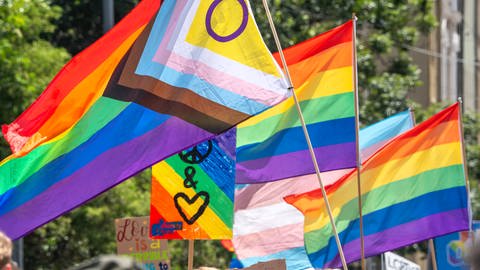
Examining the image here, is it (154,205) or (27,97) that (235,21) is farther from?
(27,97)

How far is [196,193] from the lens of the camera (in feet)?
28.1

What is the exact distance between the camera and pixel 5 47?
13.7 m

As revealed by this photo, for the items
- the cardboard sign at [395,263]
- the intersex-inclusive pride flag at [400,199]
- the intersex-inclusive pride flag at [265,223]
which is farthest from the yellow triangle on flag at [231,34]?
the cardboard sign at [395,263]

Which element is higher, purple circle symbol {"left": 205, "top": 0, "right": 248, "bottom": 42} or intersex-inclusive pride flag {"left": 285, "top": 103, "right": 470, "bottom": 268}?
purple circle symbol {"left": 205, "top": 0, "right": 248, "bottom": 42}

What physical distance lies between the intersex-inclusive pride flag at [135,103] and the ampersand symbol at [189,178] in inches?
44.9

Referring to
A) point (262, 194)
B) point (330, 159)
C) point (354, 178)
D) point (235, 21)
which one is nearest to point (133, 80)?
point (235, 21)

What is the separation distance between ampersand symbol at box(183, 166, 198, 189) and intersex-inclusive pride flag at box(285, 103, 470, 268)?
57.4 inches

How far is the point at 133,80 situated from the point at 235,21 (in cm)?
79

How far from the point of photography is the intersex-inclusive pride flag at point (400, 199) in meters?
9.77

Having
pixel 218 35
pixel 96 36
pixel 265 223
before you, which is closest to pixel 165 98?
pixel 218 35

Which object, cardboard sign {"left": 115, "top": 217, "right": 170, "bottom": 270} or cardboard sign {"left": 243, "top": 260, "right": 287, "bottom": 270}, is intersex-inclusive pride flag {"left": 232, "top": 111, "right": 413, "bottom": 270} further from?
cardboard sign {"left": 243, "top": 260, "right": 287, "bottom": 270}

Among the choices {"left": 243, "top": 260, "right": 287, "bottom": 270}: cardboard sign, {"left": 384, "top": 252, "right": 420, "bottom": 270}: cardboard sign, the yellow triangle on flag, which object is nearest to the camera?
{"left": 243, "top": 260, "right": 287, "bottom": 270}: cardboard sign

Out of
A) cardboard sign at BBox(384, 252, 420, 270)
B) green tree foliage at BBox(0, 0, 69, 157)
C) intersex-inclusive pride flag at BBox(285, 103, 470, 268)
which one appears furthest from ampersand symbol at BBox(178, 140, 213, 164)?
green tree foliage at BBox(0, 0, 69, 157)

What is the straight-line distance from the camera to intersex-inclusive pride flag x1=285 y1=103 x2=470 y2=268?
9.77m
